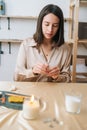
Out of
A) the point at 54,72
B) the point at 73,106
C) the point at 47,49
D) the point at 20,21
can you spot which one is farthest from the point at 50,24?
the point at 20,21

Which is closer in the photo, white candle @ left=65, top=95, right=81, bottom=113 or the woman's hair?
white candle @ left=65, top=95, right=81, bottom=113

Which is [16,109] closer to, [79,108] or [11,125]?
[11,125]

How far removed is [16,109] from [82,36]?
6.22ft

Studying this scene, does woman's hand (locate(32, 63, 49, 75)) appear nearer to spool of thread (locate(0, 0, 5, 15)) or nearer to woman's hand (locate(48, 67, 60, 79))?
woman's hand (locate(48, 67, 60, 79))

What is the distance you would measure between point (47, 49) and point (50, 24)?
0.78 ft

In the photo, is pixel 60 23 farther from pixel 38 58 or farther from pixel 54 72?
pixel 54 72

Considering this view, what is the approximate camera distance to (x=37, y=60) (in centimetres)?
175

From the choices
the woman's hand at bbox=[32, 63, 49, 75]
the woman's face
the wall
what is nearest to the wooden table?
the woman's hand at bbox=[32, 63, 49, 75]

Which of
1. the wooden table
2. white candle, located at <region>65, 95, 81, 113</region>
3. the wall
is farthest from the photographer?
the wall

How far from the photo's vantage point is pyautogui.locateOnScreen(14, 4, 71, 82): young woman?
5.41 feet

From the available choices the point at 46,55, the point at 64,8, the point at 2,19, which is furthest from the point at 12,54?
the point at 46,55

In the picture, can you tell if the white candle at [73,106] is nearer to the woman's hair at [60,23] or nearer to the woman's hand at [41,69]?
the woman's hand at [41,69]

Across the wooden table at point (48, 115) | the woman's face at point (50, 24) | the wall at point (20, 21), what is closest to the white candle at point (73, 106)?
the wooden table at point (48, 115)

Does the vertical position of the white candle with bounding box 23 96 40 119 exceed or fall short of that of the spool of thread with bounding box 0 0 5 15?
it falls short
